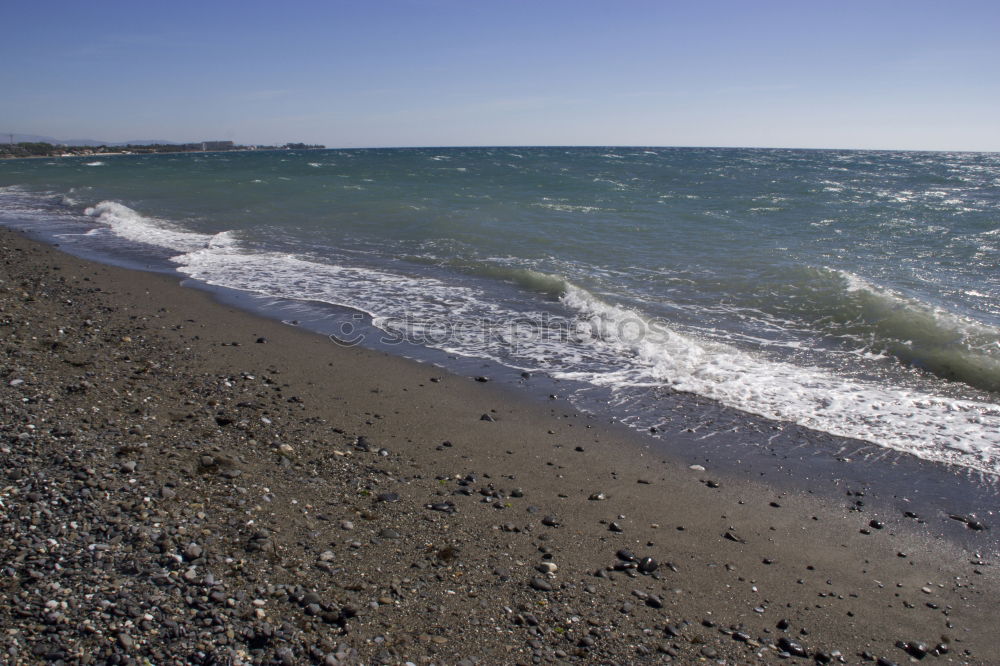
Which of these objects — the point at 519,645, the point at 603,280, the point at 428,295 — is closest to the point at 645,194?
the point at 603,280

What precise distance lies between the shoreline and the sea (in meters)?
1.47

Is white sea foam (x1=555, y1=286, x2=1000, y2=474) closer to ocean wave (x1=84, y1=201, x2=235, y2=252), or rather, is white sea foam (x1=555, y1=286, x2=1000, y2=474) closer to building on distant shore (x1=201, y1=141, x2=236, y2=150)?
ocean wave (x1=84, y1=201, x2=235, y2=252)

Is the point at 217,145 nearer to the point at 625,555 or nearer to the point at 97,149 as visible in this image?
the point at 97,149

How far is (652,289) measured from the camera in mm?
12391

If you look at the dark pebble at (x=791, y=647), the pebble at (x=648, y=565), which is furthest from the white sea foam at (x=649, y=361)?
the dark pebble at (x=791, y=647)

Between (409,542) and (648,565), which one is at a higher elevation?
(409,542)

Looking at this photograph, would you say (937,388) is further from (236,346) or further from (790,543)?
(236,346)

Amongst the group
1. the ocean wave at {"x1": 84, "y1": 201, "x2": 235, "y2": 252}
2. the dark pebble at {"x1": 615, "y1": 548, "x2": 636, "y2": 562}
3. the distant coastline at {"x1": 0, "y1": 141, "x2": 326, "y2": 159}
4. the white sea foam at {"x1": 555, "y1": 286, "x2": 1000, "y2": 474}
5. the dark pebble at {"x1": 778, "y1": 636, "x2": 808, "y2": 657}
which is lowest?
the dark pebble at {"x1": 778, "y1": 636, "x2": 808, "y2": 657}

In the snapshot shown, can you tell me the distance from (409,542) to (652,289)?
917cm

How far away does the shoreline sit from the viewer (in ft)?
10.8

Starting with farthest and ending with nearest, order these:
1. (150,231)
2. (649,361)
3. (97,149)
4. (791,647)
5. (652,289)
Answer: (97,149) < (150,231) < (652,289) < (649,361) < (791,647)

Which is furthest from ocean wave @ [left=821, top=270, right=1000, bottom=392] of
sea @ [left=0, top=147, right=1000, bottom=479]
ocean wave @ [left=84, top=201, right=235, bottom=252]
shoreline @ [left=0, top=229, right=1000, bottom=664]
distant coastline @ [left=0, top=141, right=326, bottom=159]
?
distant coastline @ [left=0, top=141, right=326, bottom=159]

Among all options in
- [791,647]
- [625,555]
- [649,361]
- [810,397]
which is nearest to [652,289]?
[649,361]

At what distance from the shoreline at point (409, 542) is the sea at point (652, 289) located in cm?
147
